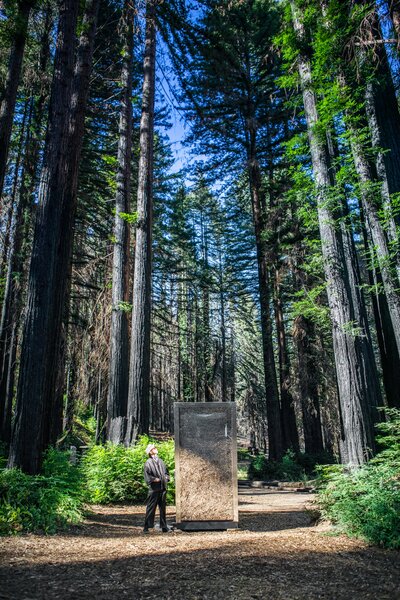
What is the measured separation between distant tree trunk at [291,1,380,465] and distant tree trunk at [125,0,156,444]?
215 inches

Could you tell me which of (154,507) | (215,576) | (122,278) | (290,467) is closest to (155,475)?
(154,507)

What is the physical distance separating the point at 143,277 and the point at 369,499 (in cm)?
822

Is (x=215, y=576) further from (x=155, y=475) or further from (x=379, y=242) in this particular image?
(x=379, y=242)

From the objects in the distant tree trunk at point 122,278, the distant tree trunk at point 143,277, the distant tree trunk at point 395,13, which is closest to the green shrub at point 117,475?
the distant tree trunk at point 143,277

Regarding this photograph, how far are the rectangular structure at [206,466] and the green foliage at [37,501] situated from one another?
1.97 meters

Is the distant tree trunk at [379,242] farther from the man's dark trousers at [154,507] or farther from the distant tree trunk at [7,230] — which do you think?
the distant tree trunk at [7,230]

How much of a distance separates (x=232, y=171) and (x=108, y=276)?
33.7 ft

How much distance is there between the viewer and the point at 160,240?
22828 mm

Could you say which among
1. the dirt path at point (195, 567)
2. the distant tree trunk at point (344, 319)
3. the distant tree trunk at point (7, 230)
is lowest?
the dirt path at point (195, 567)

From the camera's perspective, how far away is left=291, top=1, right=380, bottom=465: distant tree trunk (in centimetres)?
712

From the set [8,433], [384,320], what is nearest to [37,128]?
[8,433]

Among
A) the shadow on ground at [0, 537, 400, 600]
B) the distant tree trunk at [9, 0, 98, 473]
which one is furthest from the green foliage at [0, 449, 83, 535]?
the shadow on ground at [0, 537, 400, 600]

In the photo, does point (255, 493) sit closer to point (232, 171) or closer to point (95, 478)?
A: point (95, 478)

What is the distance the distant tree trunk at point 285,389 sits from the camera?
61.1ft
